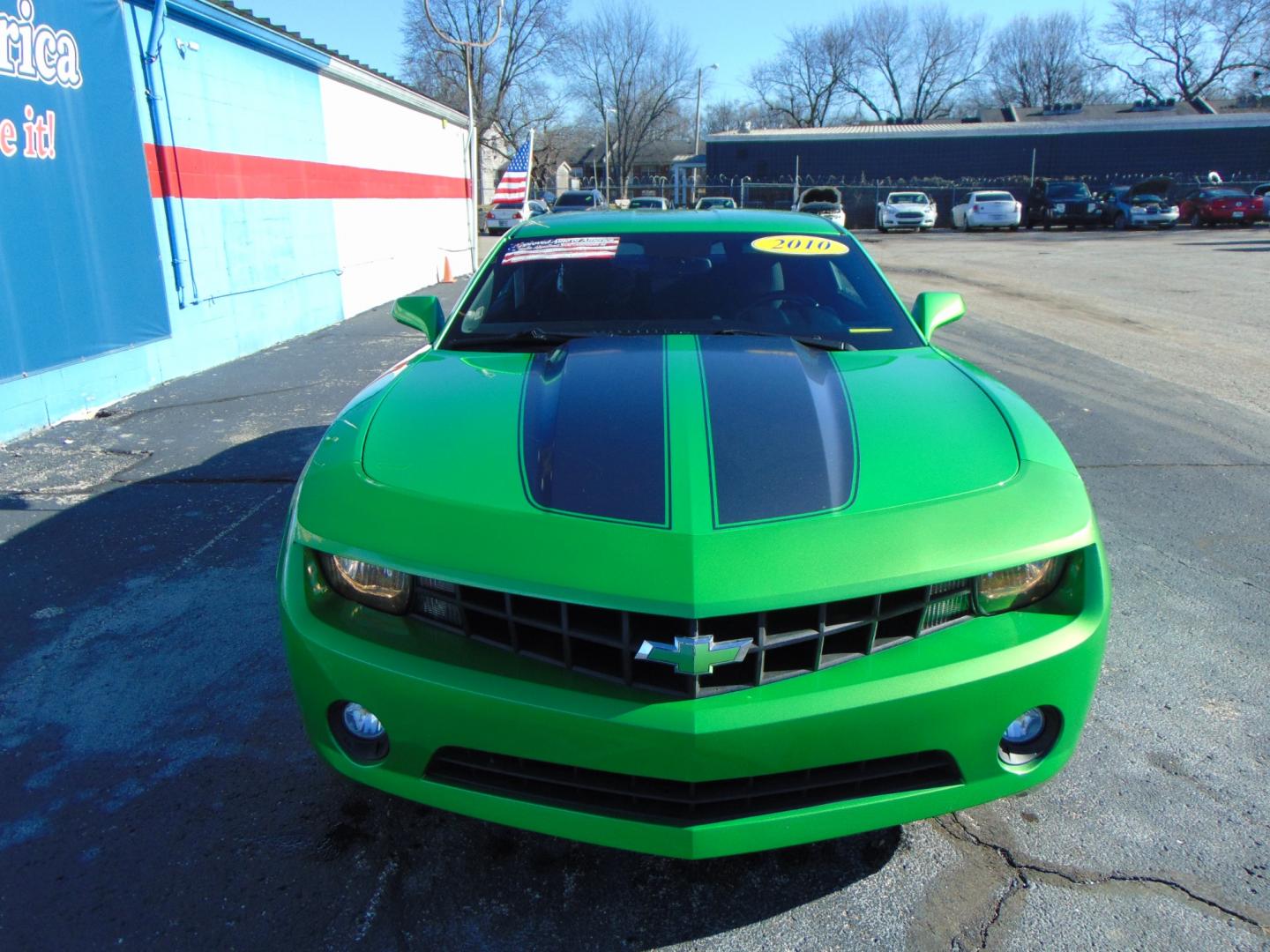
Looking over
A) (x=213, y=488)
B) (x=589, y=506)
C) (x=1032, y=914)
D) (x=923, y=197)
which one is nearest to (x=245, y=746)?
(x=589, y=506)

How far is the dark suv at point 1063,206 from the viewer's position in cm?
3219

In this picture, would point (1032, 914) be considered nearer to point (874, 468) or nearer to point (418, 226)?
point (874, 468)

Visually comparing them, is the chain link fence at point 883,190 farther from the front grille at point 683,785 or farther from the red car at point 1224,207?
the front grille at point 683,785

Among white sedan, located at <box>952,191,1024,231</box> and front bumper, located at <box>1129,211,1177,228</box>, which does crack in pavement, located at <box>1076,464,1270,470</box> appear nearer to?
white sedan, located at <box>952,191,1024,231</box>

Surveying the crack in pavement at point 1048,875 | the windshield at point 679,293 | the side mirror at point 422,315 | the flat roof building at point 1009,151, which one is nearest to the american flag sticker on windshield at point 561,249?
the windshield at point 679,293

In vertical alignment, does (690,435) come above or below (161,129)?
below

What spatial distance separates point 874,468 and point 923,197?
3553 cm

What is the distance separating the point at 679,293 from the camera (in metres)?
3.28

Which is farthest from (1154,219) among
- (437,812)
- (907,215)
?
(437,812)

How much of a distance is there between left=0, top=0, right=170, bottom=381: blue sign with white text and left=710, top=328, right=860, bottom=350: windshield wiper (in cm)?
544

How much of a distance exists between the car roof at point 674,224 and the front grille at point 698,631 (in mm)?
2112

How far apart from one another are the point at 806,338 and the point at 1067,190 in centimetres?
3522

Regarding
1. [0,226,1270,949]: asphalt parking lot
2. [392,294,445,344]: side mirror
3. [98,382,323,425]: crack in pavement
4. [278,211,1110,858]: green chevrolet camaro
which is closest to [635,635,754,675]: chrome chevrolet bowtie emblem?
[278,211,1110,858]: green chevrolet camaro

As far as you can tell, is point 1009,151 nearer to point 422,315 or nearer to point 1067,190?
point 1067,190
